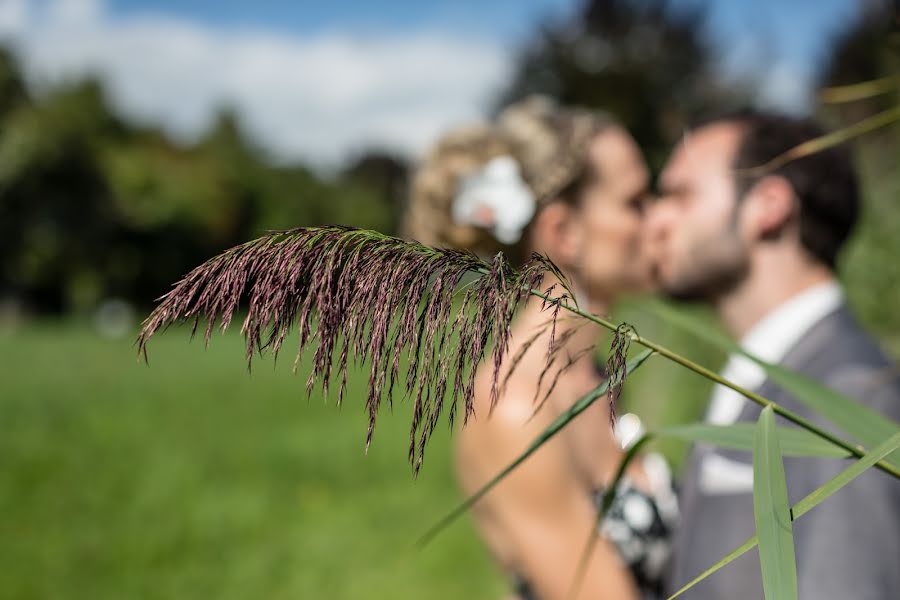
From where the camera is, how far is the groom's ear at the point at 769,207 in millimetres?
2887

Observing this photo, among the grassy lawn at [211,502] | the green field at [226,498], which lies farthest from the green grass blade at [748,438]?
the grassy lawn at [211,502]

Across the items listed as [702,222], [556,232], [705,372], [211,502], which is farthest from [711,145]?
[211,502]

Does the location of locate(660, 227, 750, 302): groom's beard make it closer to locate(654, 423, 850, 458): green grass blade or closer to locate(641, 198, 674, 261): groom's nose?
locate(641, 198, 674, 261): groom's nose

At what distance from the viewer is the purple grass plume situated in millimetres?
875

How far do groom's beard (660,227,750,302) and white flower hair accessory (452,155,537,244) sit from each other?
55 centimetres

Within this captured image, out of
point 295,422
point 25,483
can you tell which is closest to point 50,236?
point 295,422

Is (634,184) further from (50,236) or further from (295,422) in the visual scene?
(50,236)

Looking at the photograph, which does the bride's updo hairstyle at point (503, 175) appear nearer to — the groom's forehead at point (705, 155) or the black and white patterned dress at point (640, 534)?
the groom's forehead at point (705, 155)

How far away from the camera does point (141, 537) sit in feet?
28.8

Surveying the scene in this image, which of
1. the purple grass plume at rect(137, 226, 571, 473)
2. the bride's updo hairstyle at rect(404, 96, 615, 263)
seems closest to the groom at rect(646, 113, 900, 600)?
the bride's updo hairstyle at rect(404, 96, 615, 263)

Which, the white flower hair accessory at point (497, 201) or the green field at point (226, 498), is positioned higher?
the white flower hair accessory at point (497, 201)

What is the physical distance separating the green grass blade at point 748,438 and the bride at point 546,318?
4.71ft

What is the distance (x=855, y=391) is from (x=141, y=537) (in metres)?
8.00

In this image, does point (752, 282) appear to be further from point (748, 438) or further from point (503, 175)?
point (748, 438)
